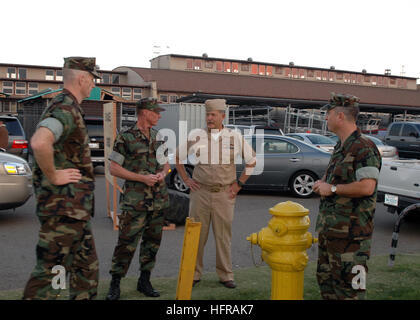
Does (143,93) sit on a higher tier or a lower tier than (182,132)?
higher

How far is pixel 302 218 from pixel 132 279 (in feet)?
7.47

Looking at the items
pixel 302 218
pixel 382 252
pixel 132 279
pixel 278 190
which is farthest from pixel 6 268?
pixel 278 190

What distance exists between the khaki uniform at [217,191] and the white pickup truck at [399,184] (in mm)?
3914

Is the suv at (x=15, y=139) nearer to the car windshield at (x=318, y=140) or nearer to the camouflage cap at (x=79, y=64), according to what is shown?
the car windshield at (x=318, y=140)

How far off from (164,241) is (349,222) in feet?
13.2

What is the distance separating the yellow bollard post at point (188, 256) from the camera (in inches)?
140

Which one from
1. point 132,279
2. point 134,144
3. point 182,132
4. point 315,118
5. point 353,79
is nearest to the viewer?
point 134,144

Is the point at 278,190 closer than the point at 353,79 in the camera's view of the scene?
Yes

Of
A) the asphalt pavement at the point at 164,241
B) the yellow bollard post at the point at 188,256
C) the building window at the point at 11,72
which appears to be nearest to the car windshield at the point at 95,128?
the asphalt pavement at the point at 164,241

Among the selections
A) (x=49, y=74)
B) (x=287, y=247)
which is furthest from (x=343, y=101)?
(x=49, y=74)

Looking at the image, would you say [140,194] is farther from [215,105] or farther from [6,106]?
[6,106]

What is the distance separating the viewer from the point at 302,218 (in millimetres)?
3439

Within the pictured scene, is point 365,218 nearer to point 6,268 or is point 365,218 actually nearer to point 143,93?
point 6,268
